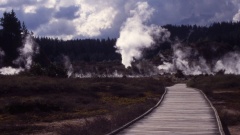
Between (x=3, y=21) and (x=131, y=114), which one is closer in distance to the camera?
(x=131, y=114)

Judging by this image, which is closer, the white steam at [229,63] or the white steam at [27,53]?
the white steam at [27,53]

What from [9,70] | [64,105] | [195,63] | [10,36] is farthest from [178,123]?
[195,63]

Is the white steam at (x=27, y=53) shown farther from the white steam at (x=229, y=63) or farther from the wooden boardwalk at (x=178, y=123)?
the wooden boardwalk at (x=178, y=123)

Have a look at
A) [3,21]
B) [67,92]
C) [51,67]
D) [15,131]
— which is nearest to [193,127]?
[15,131]

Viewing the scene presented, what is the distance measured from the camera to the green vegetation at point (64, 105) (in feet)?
64.9

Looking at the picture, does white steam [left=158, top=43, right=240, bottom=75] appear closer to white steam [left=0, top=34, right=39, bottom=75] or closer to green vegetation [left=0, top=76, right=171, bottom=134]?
white steam [left=0, top=34, right=39, bottom=75]

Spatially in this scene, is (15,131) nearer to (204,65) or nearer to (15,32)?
(15,32)

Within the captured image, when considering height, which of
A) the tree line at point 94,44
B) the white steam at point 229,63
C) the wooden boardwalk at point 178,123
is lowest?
the wooden boardwalk at point 178,123

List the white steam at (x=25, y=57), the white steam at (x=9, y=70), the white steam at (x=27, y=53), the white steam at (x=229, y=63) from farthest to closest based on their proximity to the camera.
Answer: the white steam at (x=229, y=63) → the white steam at (x=27, y=53) → the white steam at (x=25, y=57) → the white steam at (x=9, y=70)

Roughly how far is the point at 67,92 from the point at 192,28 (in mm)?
153589

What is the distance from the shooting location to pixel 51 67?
62.5 m

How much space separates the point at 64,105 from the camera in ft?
102

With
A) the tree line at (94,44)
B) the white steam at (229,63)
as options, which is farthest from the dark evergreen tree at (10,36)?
the white steam at (229,63)

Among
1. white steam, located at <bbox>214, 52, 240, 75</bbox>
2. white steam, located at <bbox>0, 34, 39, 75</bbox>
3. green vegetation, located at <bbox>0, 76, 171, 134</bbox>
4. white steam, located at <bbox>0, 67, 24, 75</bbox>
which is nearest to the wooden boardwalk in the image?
green vegetation, located at <bbox>0, 76, 171, 134</bbox>
